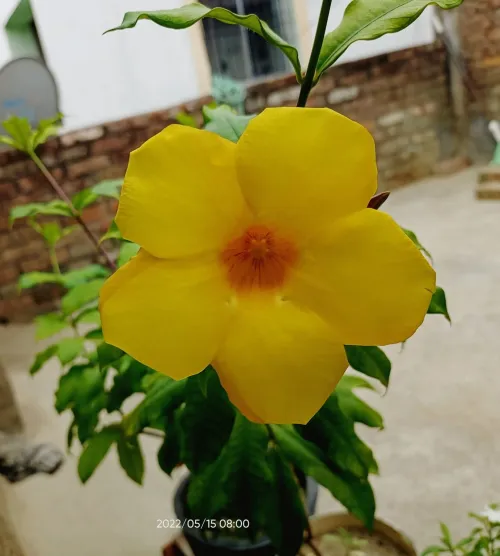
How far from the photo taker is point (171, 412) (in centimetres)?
73

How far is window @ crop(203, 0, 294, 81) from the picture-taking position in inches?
132

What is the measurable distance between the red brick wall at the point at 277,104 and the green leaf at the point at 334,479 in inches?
93.3

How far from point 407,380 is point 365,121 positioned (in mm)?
2155

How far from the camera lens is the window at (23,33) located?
2912 millimetres

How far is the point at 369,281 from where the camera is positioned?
36cm

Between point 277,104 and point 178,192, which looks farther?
Result: point 277,104

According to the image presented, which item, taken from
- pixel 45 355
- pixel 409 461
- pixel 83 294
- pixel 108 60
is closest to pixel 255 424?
pixel 83 294

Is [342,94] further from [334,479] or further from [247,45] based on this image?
[334,479]

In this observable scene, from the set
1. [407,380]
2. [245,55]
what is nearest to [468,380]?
[407,380]

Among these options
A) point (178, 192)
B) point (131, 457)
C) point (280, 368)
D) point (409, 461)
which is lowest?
point (409, 461)

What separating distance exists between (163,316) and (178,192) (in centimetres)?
8

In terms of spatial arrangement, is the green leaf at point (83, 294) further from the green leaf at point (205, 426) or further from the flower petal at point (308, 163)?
the flower petal at point (308, 163)

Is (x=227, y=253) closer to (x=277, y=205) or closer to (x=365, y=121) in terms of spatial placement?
(x=277, y=205)

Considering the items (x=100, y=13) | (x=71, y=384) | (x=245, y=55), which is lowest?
(x=71, y=384)
